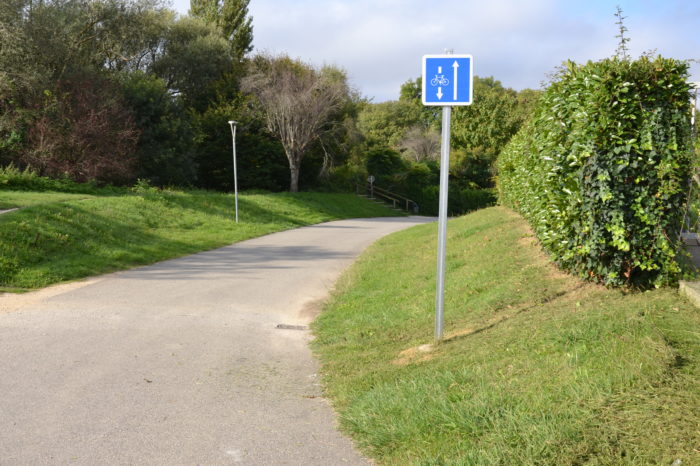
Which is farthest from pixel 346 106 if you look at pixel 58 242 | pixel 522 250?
pixel 522 250

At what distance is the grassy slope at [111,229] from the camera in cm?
1195

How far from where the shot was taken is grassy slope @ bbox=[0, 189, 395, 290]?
1195 centimetres

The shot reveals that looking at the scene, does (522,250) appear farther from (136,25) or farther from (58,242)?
(136,25)

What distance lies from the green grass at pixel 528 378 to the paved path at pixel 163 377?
0.42m

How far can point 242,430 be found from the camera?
14.3ft

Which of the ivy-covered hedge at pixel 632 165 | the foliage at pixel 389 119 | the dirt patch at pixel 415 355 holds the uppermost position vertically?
the foliage at pixel 389 119

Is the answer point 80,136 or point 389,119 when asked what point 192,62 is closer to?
point 80,136

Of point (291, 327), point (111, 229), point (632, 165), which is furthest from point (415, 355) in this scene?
point (111, 229)

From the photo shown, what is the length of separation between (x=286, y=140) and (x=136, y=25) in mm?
11152

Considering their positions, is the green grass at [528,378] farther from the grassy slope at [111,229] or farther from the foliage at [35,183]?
the foliage at [35,183]

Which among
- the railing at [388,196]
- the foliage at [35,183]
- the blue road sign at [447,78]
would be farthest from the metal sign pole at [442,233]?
the railing at [388,196]

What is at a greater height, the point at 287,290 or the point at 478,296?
the point at 478,296

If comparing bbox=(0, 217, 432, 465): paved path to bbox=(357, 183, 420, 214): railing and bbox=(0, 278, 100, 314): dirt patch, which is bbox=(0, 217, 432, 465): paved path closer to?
bbox=(0, 278, 100, 314): dirt patch

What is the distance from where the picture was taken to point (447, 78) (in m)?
5.70
